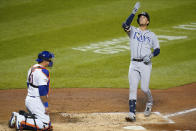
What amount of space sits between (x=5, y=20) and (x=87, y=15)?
3720 millimetres

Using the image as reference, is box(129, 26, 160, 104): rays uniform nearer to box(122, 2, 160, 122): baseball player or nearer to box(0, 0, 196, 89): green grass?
box(122, 2, 160, 122): baseball player

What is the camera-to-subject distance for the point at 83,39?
13.9m

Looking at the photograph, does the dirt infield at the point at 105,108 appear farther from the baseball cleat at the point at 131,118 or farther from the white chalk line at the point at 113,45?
the white chalk line at the point at 113,45

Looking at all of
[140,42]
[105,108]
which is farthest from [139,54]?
[105,108]

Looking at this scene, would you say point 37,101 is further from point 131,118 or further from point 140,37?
point 140,37

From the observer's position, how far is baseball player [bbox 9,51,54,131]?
575 centimetres

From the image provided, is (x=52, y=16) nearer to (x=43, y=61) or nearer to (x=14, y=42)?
(x=14, y=42)

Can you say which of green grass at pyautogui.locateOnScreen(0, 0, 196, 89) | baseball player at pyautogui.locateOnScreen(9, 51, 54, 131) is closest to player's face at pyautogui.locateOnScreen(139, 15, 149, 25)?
baseball player at pyautogui.locateOnScreen(9, 51, 54, 131)

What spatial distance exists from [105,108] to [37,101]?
90.8 inches

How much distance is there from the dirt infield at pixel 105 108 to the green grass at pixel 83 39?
28.4 inches

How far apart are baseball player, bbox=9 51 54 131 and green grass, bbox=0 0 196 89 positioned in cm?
393

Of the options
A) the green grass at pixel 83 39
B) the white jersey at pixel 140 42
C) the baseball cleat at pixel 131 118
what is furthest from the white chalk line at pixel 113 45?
the baseball cleat at pixel 131 118

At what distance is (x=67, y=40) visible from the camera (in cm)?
1375

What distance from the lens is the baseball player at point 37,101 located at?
5.75m
